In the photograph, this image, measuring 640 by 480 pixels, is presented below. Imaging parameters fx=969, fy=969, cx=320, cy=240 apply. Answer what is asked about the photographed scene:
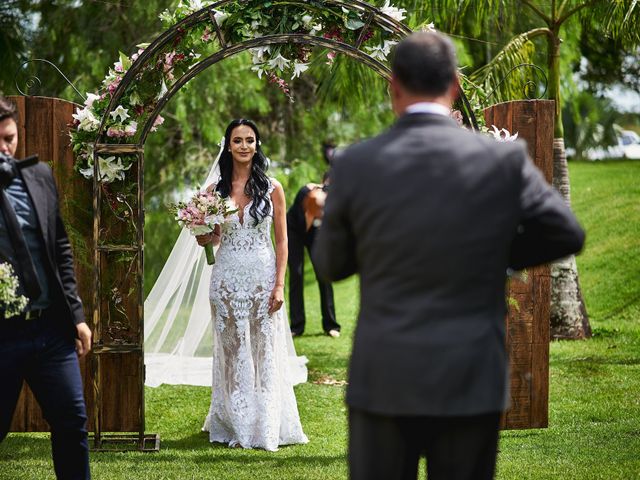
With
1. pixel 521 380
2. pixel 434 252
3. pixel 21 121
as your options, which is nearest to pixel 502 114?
pixel 521 380

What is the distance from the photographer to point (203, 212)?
671 cm

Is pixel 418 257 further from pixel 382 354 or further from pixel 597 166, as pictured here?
pixel 597 166

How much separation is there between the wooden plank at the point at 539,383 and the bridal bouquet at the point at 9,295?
4055 millimetres

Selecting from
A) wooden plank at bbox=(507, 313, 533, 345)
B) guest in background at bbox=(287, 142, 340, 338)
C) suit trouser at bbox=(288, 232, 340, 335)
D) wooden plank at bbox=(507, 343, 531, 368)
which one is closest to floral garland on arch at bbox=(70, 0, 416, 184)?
wooden plank at bbox=(507, 313, 533, 345)

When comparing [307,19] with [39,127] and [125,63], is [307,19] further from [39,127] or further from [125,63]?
[39,127]

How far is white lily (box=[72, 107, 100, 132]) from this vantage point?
6.61 meters

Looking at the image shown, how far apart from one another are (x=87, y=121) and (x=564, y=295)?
5.97 metres

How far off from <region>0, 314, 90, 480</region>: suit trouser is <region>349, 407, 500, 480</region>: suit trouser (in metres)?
1.83

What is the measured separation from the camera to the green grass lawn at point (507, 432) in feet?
19.7

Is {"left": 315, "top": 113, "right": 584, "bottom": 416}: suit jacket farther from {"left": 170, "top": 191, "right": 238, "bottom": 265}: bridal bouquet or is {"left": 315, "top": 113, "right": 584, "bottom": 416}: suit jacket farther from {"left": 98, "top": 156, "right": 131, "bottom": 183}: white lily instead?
{"left": 98, "top": 156, "right": 131, "bottom": 183}: white lily

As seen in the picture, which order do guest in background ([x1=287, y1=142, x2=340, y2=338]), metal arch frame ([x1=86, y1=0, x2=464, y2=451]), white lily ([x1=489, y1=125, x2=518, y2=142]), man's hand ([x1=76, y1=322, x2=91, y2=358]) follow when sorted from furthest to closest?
guest in background ([x1=287, y1=142, x2=340, y2=338])
white lily ([x1=489, y1=125, x2=518, y2=142])
metal arch frame ([x1=86, y1=0, x2=464, y2=451])
man's hand ([x1=76, y1=322, x2=91, y2=358])

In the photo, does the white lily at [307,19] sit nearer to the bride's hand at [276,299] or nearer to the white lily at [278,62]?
the white lily at [278,62]

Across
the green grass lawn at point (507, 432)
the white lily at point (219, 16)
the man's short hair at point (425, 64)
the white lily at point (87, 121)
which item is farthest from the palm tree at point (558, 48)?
the man's short hair at point (425, 64)

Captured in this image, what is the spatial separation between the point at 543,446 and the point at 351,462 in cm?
391
